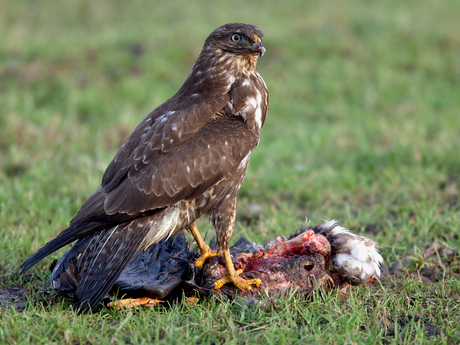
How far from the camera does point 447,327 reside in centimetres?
290

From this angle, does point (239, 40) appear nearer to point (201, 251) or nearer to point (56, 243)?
point (201, 251)

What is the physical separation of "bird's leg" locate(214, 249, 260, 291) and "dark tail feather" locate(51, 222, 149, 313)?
23.2 inches

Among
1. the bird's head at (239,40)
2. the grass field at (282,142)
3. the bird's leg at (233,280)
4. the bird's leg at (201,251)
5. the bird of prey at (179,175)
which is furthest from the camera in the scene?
the bird's leg at (201,251)

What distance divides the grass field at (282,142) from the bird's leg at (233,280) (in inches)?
6.7

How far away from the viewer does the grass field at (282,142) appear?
296cm

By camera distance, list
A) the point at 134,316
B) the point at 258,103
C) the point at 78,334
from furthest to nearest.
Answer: the point at 258,103 < the point at 134,316 < the point at 78,334

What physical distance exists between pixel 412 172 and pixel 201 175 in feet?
11.3

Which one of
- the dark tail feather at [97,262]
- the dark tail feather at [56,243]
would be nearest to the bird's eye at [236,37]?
the dark tail feather at [97,262]

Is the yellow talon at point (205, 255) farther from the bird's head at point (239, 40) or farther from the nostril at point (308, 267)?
the bird's head at point (239, 40)

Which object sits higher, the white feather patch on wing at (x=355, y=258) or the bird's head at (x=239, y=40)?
the bird's head at (x=239, y=40)

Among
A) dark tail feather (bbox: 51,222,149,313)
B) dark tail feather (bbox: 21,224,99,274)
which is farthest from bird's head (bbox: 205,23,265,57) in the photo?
dark tail feather (bbox: 21,224,99,274)

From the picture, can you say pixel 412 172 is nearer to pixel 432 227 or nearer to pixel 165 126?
pixel 432 227

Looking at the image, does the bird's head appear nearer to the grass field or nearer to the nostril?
the nostril

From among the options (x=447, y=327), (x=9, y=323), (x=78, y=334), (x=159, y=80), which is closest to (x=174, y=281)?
(x=78, y=334)
